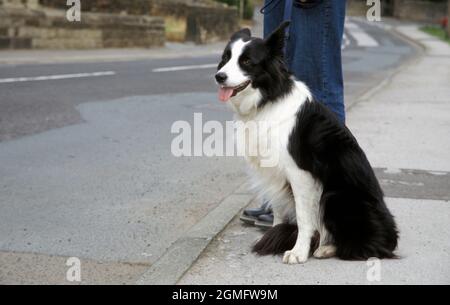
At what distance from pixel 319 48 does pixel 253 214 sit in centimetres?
120

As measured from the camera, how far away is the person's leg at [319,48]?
4578 millimetres

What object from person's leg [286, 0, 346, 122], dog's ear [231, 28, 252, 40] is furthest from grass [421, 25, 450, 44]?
dog's ear [231, 28, 252, 40]

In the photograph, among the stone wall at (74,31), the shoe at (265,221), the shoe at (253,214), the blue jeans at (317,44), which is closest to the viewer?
the blue jeans at (317,44)

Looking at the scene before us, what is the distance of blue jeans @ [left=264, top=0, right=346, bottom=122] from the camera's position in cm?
458

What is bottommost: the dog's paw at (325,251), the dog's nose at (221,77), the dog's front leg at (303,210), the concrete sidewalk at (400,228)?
the concrete sidewalk at (400,228)

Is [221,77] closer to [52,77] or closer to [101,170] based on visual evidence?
[101,170]

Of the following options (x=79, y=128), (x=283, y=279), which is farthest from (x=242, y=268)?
(x=79, y=128)

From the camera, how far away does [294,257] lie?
4055 mm

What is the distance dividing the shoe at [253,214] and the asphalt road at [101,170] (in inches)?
17.5

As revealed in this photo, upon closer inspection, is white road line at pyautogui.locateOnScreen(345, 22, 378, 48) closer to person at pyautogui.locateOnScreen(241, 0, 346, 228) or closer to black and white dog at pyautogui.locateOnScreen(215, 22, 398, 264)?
person at pyautogui.locateOnScreen(241, 0, 346, 228)

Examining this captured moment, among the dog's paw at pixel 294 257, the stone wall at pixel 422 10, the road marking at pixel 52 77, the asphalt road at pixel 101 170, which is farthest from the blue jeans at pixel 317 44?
the stone wall at pixel 422 10

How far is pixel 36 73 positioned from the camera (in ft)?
45.9

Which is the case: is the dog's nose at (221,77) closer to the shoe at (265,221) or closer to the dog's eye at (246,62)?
the dog's eye at (246,62)

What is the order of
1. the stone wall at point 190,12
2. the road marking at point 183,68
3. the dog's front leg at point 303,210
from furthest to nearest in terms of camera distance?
the stone wall at point 190,12, the road marking at point 183,68, the dog's front leg at point 303,210
